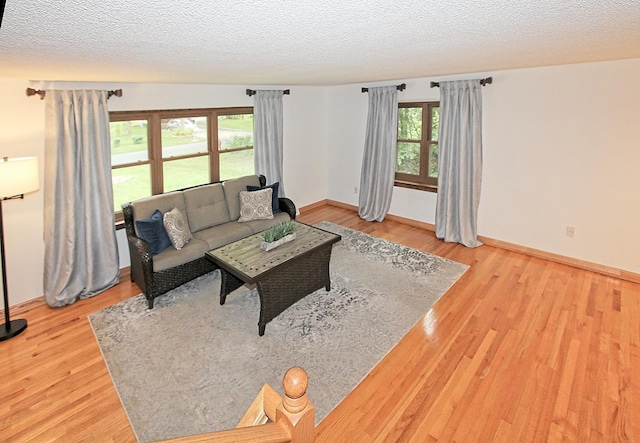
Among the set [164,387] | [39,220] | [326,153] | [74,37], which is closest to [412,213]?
[326,153]

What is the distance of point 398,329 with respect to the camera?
11.0 feet

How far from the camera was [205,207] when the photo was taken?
4.53 metres

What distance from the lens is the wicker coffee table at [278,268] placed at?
10.7ft

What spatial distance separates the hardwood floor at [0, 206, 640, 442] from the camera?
236 centimetres

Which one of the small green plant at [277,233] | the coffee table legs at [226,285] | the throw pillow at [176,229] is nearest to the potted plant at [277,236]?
the small green plant at [277,233]

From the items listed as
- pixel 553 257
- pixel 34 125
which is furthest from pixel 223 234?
pixel 553 257

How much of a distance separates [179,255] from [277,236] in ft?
3.48

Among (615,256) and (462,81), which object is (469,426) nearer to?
(615,256)

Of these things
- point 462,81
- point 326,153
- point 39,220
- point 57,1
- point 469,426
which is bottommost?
point 469,426

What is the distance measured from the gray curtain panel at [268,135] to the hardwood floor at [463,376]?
259cm

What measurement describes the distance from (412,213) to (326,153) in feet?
6.56

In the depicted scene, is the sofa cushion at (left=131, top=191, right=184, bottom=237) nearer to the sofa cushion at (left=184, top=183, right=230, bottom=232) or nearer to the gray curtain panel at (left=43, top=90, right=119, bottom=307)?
the sofa cushion at (left=184, top=183, right=230, bottom=232)

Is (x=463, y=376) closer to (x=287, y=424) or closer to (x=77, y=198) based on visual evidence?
(x=287, y=424)

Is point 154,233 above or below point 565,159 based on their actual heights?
below
